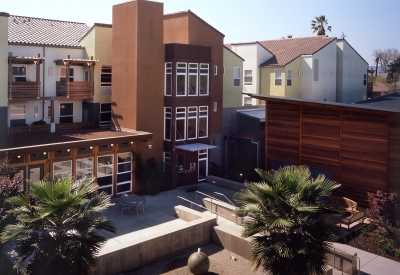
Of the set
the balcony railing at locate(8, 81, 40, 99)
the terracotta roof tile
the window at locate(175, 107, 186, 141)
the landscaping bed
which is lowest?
the landscaping bed

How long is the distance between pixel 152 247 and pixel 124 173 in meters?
8.66

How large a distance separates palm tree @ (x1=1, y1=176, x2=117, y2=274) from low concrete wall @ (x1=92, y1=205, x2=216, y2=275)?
3197mm

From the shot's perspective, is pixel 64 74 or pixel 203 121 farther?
pixel 203 121

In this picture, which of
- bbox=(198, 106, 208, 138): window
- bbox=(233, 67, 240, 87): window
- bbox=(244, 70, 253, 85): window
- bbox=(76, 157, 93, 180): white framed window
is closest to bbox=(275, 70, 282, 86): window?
bbox=(244, 70, 253, 85): window

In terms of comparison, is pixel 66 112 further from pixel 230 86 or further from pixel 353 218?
pixel 353 218

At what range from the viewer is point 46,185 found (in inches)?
394

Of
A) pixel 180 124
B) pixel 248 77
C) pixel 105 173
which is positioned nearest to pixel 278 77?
pixel 248 77

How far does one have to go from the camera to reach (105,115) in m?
26.5

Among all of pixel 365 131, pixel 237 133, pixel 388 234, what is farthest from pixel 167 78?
pixel 388 234

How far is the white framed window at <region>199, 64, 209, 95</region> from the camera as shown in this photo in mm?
25453

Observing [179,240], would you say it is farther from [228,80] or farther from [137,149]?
[228,80]

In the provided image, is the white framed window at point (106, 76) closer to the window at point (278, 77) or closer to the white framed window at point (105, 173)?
the white framed window at point (105, 173)

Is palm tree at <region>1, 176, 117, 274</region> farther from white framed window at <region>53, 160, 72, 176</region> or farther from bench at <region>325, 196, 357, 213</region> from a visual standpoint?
bench at <region>325, 196, 357, 213</region>

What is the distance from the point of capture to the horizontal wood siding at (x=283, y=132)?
70.7ft
